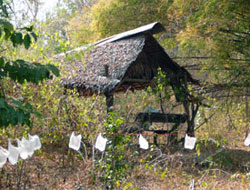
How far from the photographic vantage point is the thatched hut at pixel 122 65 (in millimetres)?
8078

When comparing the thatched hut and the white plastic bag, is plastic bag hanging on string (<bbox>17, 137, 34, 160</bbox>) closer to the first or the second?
the white plastic bag

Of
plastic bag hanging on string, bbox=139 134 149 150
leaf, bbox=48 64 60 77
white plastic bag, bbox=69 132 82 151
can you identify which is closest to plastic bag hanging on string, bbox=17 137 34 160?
white plastic bag, bbox=69 132 82 151

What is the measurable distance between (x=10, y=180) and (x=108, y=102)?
2934 mm

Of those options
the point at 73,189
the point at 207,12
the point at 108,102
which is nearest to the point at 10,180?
the point at 73,189

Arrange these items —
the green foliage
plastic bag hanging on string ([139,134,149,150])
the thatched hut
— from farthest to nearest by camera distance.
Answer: the thatched hut, plastic bag hanging on string ([139,134,149,150]), the green foliage

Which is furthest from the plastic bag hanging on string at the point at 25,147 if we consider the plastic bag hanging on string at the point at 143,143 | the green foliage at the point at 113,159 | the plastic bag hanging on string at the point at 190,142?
the plastic bag hanging on string at the point at 190,142

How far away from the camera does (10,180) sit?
5488 millimetres

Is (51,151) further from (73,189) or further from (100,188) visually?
(100,188)

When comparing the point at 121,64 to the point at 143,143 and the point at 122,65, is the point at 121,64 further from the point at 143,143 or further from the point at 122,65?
the point at 143,143

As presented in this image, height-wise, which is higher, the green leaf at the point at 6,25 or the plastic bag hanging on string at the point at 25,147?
the green leaf at the point at 6,25

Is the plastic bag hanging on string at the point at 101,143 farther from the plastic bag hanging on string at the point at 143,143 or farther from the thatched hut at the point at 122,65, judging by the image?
the thatched hut at the point at 122,65

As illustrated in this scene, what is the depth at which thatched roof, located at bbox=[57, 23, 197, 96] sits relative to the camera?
8.10 metres

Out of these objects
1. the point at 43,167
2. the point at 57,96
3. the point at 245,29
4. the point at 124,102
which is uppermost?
the point at 245,29

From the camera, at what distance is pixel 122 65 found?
830 cm
